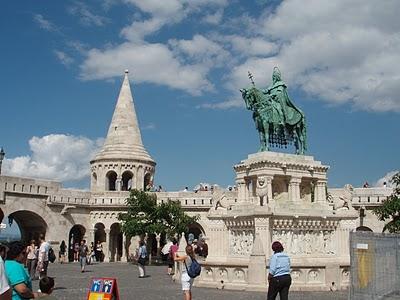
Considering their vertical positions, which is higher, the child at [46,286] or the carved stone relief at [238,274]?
the child at [46,286]

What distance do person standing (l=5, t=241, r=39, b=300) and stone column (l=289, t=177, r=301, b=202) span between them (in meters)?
12.9

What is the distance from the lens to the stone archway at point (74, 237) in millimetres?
35028

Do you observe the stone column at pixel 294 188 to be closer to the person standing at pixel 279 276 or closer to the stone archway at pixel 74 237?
the person standing at pixel 279 276

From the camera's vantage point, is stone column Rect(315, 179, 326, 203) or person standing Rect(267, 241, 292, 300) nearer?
person standing Rect(267, 241, 292, 300)

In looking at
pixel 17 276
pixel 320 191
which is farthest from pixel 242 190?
pixel 17 276

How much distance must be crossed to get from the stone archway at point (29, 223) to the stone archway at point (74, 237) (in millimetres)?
1959

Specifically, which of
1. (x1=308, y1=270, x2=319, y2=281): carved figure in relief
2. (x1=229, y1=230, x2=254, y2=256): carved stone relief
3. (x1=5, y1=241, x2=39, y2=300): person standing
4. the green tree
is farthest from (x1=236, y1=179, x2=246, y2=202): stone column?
(x1=5, y1=241, x2=39, y2=300): person standing

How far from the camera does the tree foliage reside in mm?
28719

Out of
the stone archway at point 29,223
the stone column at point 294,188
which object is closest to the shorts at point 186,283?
the stone column at point 294,188

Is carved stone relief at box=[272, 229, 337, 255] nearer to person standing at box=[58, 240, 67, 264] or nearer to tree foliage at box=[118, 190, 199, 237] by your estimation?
tree foliage at box=[118, 190, 199, 237]

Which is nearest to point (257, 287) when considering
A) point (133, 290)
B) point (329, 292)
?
point (329, 292)

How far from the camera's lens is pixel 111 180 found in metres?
38.1

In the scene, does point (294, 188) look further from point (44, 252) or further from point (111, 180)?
point (111, 180)

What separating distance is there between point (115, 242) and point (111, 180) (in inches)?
170
